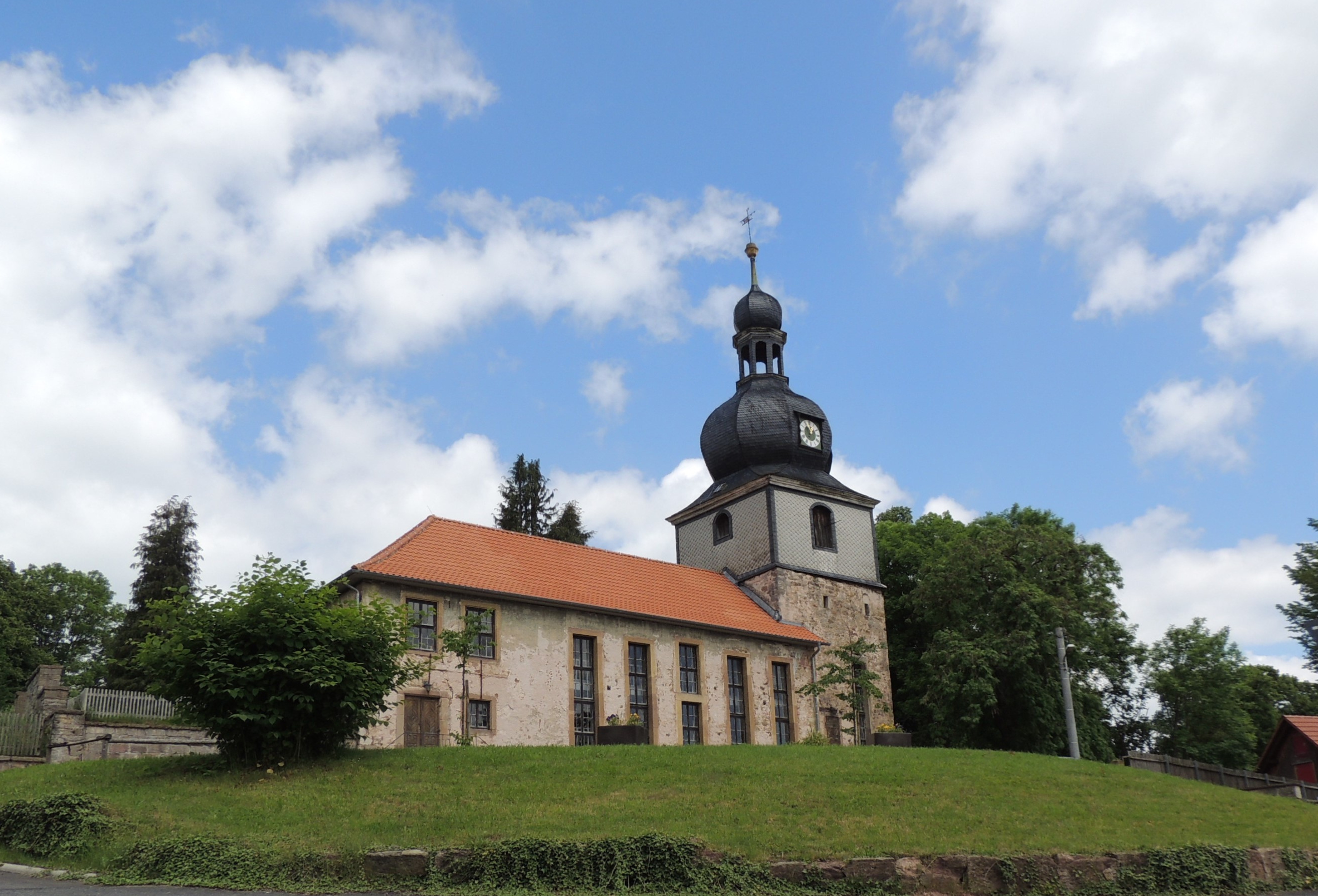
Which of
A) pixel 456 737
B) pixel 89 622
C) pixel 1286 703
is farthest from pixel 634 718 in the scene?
pixel 89 622

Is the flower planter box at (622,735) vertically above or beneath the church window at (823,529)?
beneath

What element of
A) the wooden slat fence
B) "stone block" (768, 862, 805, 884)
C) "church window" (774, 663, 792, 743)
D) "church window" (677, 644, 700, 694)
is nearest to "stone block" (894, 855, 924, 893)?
"stone block" (768, 862, 805, 884)

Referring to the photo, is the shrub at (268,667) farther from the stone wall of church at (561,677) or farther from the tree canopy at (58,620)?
the tree canopy at (58,620)

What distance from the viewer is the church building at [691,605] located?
27.4 m

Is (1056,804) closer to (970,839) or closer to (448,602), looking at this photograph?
(970,839)

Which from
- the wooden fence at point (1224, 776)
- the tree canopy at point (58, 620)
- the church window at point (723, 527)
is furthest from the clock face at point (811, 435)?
the tree canopy at point (58, 620)

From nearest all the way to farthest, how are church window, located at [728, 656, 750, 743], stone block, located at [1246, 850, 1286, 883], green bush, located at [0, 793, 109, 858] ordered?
green bush, located at [0, 793, 109, 858], stone block, located at [1246, 850, 1286, 883], church window, located at [728, 656, 750, 743]

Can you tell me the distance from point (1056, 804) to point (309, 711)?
12.5m

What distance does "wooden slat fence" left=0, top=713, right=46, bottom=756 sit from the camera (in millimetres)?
24359

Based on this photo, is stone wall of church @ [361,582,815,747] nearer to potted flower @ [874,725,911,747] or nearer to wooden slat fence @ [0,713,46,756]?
potted flower @ [874,725,911,747]

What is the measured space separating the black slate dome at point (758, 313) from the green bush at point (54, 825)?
3161cm

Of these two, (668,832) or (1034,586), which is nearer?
(668,832)

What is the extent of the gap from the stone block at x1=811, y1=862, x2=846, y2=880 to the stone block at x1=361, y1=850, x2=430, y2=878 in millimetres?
4604

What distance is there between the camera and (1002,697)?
36781 millimetres
